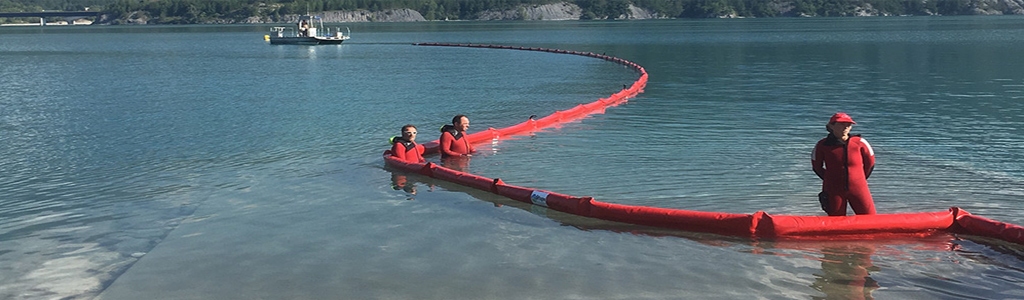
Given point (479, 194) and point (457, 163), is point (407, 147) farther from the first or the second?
point (479, 194)

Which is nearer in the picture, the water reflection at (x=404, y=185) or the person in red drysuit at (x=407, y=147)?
the water reflection at (x=404, y=185)

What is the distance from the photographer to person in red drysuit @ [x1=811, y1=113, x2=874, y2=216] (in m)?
11.1

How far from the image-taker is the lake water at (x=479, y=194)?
10.6 meters

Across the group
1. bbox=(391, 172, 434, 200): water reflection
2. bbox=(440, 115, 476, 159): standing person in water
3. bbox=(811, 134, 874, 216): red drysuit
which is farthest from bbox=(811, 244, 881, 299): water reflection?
bbox=(440, 115, 476, 159): standing person in water

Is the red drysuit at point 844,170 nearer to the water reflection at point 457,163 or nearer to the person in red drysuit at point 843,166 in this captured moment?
the person in red drysuit at point 843,166

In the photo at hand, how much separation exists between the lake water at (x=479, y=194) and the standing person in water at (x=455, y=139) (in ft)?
1.56

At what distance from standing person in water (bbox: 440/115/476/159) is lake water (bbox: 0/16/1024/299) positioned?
18.7 inches

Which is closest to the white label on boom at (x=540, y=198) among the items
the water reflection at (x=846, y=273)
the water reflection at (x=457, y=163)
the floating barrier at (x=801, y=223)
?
the floating barrier at (x=801, y=223)

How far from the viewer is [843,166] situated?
A: 11.3 meters

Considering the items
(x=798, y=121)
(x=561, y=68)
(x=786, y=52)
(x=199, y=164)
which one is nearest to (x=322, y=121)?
(x=199, y=164)

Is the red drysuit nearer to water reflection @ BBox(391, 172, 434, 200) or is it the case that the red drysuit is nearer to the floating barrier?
the floating barrier

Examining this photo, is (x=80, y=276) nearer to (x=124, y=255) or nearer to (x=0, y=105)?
(x=124, y=255)

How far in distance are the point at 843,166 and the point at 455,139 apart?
8712 millimetres

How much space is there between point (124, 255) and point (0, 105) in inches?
927
